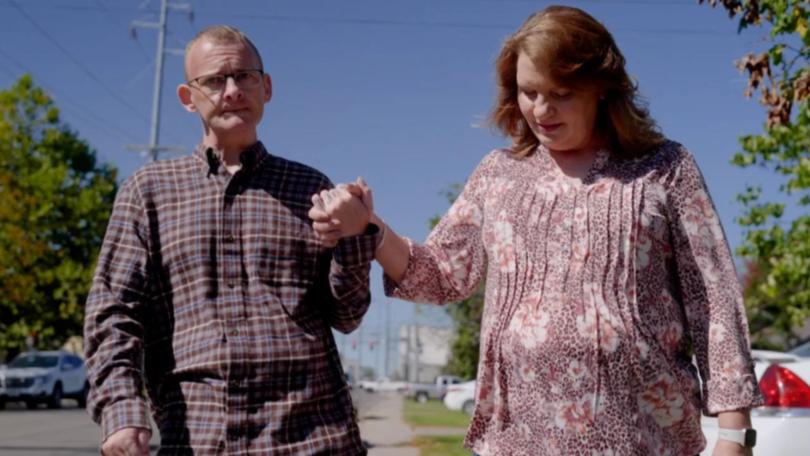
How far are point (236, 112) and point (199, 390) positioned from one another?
0.75 metres

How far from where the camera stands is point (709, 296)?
8.48 ft

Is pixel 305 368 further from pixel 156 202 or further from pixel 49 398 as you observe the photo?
pixel 49 398

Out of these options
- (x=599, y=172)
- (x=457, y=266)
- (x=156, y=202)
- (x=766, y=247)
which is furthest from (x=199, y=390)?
(x=766, y=247)

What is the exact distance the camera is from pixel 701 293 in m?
2.61

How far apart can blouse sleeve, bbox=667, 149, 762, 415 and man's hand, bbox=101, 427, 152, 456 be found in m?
1.34

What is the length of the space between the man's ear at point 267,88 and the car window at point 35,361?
27.0 meters

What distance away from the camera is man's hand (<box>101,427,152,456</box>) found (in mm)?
2592

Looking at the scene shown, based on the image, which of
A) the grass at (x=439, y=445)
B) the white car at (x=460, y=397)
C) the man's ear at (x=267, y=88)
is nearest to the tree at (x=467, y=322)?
the white car at (x=460, y=397)

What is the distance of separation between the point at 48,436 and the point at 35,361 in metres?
13.2

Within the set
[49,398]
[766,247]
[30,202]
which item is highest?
[30,202]

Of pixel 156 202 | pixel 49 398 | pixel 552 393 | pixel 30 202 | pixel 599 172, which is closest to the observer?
pixel 552 393

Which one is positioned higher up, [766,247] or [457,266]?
[766,247]

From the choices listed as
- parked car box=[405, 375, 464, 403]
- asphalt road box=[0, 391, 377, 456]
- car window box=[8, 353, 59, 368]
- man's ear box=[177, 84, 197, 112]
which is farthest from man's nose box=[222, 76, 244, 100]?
parked car box=[405, 375, 464, 403]

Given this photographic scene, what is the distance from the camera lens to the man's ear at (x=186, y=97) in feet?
9.82
